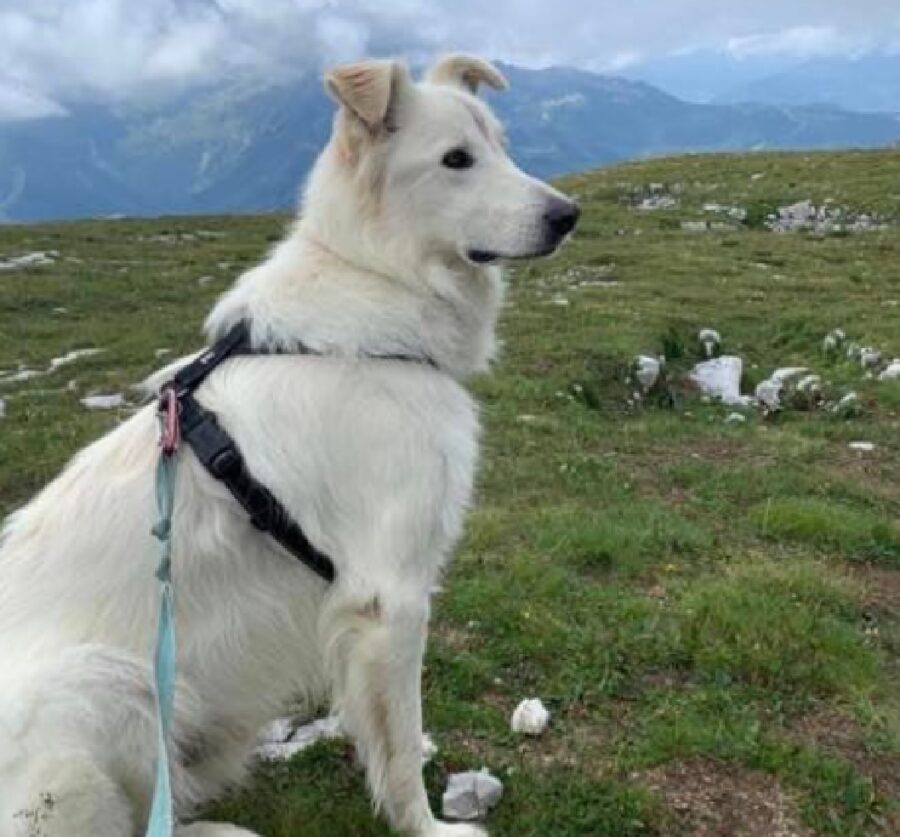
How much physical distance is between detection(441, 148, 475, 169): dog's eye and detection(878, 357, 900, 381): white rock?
12617 mm

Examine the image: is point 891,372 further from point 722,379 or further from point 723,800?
point 723,800

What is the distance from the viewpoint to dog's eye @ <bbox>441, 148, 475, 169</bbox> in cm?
561

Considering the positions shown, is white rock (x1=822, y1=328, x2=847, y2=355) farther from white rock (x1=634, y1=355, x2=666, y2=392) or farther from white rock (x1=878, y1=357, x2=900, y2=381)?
white rock (x1=634, y1=355, x2=666, y2=392)

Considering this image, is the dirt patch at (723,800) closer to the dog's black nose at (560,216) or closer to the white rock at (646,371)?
the dog's black nose at (560,216)

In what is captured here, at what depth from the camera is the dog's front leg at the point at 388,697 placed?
17.1 ft

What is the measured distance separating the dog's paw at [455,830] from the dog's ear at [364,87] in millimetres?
3563

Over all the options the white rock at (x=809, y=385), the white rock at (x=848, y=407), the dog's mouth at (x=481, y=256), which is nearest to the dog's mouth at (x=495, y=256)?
the dog's mouth at (x=481, y=256)

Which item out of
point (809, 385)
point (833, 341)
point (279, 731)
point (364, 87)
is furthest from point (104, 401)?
point (364, 87)

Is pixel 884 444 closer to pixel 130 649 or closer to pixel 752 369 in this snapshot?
pixel 752 369

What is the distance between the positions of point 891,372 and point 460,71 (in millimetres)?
12506

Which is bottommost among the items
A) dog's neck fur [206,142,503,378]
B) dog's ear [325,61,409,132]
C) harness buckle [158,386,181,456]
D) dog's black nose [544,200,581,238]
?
harness buckle [158,386,181,456]

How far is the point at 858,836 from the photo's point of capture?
580 centimetres

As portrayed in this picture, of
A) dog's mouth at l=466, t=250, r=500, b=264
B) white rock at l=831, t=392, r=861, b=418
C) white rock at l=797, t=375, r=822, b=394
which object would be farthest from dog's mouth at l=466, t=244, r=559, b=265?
white rock at l=797, t=375, r=822, b=394

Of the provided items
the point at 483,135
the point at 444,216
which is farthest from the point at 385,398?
the point at 483,135
